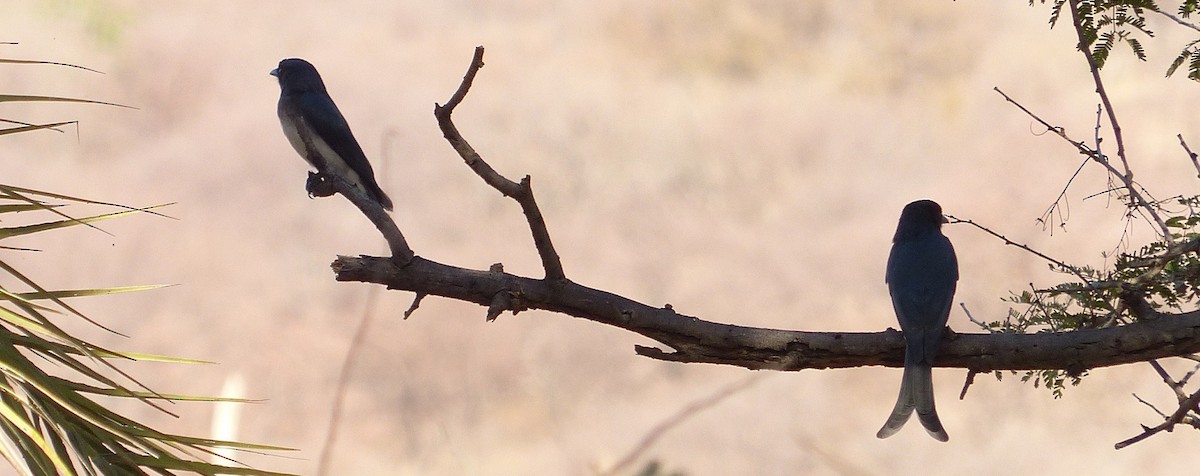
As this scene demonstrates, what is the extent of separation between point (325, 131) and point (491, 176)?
1859 mm

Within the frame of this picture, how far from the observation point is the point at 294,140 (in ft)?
12.8

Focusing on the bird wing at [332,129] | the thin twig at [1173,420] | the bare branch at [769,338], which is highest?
the bird wing at [332,129]

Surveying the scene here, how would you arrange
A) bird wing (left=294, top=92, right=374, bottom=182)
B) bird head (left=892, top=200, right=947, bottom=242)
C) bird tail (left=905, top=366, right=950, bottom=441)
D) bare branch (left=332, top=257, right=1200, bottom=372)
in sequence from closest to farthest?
1. bare branch (left=332, top=257, right=1200, bottom=372)
2. bird tail (left=905, top=366, right=950, bottom=441)
3. bird head (left=892, top=200, right=947, bottom=242)
4. bird wing (left=294, top=92, right=374, bottom=182)

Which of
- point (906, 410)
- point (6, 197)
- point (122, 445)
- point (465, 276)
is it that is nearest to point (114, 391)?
point (122, 445)

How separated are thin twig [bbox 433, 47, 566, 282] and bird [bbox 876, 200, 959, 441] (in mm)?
910

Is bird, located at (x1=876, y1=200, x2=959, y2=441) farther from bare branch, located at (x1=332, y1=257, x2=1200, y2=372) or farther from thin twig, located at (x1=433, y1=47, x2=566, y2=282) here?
thin twig, located at (x1=433, y1=47, x2=566, y2=282)

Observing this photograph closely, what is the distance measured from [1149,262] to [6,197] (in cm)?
229

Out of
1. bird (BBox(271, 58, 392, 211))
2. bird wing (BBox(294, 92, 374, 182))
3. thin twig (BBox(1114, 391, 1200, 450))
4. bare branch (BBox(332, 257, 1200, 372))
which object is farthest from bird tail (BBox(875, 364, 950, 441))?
bird wing (BBox(294, 92, 374, 182))

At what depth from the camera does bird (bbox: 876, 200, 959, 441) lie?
8.16 feet

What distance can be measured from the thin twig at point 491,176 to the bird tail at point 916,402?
0.90m

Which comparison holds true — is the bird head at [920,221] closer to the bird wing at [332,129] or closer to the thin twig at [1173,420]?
the thin twig at [1173,420]

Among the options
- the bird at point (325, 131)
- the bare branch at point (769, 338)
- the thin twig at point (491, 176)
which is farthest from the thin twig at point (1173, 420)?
the bird at point (325, 131)

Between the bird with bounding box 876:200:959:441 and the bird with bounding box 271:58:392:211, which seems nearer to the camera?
the bird with bounding box 876:200:959:441

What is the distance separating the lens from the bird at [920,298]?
249 cm
